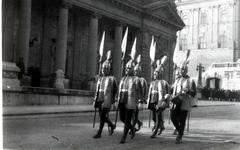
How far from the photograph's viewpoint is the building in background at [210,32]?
7156 cm

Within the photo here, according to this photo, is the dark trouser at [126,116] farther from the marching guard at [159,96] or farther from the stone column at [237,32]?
the stone column at [237,32]

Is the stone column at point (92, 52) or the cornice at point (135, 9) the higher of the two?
the cornice at point (135, 9)

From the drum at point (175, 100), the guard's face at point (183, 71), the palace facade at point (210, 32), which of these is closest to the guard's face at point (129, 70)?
the drum at point (175, 100)

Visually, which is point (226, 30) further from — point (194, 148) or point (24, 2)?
point (194, 148)

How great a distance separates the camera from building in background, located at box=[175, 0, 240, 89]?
7156 centimetres

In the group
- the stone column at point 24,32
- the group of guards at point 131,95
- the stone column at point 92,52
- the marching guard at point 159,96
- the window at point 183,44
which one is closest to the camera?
the group of guards at point 131,95

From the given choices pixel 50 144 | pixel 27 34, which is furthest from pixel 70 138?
pixel 27 34

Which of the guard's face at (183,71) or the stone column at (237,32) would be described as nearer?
the guard's face at (183,71)

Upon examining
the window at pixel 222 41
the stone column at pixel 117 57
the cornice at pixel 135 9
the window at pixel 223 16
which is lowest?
the stone column at pixel 117 57

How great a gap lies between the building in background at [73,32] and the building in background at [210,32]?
1170 inches

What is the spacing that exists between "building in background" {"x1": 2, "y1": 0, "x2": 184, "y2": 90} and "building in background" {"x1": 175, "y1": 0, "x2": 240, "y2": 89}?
2973cm

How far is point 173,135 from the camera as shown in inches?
415

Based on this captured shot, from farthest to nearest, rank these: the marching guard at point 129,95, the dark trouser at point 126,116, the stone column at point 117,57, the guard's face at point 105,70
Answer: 1. the stone column at point 117,57
2. the guard's face at point 105,70
3. the marching guard at point 129,95
4. the dark trouser at point 126,116

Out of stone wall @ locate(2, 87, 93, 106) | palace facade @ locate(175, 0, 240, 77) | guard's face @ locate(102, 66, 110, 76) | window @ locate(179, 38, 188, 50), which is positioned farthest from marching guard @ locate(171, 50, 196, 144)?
window @ locate(179, 38, 188, 50)
